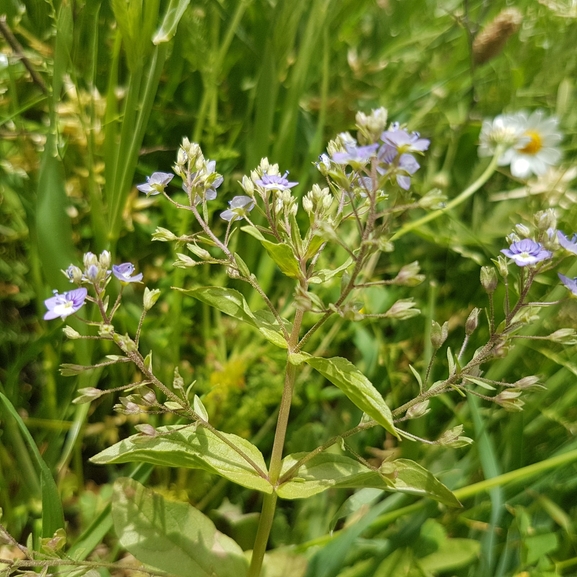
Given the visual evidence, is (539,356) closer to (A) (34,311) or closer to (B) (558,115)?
(B) (558,115)

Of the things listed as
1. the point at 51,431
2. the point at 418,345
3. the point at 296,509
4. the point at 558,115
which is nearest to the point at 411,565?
the point at 296,509

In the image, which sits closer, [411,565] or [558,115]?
[411,565]

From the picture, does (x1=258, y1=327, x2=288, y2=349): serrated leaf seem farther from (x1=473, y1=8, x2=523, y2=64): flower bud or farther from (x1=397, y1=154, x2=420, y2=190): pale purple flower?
(x1=473, y1=8, x2=523, y2=64): flower bud

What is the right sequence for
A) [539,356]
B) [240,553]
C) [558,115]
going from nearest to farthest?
[240,553]
[539,356]
[558,115]

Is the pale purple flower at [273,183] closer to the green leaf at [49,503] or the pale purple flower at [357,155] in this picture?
the pale purple flower at [357,155]

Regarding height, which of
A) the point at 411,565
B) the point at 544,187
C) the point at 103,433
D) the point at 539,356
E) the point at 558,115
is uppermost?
the point at 558,115

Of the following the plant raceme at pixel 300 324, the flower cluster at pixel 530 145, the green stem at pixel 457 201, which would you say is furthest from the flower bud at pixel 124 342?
the flower cluster at pixel 530 145
